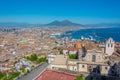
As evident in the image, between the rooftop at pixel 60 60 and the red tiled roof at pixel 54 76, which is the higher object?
the rooftop at pixel 60 60

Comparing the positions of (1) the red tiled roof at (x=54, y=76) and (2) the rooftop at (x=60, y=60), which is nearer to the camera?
(1) the red tiled roof at (x=54, y=76)

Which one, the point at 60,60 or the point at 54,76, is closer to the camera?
the point at 54,76

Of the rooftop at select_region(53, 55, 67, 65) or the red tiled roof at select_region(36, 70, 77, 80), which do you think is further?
the rooftop at select_region(53, 55, 67, 65)

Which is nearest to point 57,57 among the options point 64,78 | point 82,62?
point 82,62

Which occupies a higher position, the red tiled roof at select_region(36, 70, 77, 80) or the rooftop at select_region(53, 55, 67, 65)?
A: the rooftop at select_region(53, 55, 67, 65)

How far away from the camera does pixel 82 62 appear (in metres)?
27.8

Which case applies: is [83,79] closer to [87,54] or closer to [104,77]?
[104,77]

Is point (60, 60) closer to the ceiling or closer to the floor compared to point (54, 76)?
closer to the ceiling

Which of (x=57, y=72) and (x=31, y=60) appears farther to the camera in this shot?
(x=31, y=60)

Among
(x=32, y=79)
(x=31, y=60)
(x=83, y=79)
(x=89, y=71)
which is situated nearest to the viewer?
(x=32, y=79)

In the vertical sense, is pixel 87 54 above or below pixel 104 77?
above

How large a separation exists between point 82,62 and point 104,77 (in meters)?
4.27

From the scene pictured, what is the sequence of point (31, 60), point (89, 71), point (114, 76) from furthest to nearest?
point (31, 60), point (89, 71), point (114, 76)

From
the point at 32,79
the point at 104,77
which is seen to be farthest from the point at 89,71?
the point at 32,79
